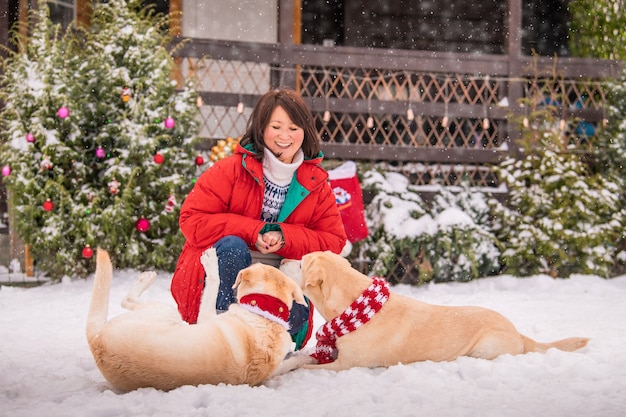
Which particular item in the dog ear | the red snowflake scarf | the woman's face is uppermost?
the woman's face

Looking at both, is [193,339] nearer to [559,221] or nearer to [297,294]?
[297,294]

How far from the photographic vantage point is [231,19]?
866 cm

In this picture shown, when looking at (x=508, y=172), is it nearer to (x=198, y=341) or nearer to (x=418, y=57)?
(x=418, y=57)

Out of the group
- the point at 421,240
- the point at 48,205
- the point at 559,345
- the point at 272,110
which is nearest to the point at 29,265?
the point at 48,205

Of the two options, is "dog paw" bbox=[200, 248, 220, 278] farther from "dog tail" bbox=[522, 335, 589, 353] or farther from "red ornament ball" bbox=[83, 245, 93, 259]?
"red ornament ball" bbox=[83, 245, 93, 259]

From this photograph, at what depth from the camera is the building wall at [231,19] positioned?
28.0ft

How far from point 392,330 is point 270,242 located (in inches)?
29.2

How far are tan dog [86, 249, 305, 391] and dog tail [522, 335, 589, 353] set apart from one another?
1.25 metres

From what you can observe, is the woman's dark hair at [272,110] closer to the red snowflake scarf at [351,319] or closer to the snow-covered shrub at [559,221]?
the red snowflake scarf at [351,319]

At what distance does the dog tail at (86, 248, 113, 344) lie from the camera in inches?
103

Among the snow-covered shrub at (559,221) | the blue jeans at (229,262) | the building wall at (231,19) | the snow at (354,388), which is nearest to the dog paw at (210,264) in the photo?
the blue jeans at (229,262)

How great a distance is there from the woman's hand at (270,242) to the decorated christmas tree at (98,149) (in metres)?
2.81

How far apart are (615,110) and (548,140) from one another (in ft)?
2.75

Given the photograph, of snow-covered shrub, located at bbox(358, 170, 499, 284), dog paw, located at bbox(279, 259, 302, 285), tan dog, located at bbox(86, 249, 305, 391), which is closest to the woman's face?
dog paw, located at bbox(279, 259, 302, 285)
